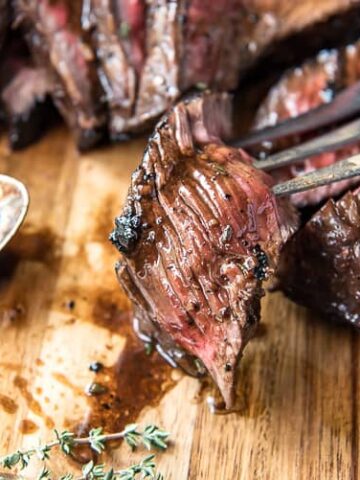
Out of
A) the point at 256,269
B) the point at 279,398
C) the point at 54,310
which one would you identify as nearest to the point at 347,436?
the point at 279,398

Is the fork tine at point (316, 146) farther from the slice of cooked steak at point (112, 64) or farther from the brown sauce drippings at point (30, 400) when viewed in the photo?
the brown sauce drippings at point (30, 400)

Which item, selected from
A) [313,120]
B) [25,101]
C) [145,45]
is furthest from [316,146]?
[25,101]

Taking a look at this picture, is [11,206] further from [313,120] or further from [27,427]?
[313,120]

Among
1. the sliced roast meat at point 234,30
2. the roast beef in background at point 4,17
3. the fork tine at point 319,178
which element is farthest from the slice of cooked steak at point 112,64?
the fork tine at point 319,178

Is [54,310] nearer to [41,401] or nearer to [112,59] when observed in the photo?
[41,401]

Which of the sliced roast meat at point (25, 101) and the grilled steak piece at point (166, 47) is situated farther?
the sliced roast meat at point (25, 101)
